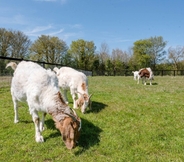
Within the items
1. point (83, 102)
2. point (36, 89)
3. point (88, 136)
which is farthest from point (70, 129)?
point (83, 102)

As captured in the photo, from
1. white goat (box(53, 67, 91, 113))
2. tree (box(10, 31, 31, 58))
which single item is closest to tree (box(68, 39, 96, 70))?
tree (box(10, 31, 31, 58))

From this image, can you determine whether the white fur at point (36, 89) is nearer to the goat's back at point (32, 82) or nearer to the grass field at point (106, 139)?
the goat's back at point (32, 82)

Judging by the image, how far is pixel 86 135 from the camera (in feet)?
13.3

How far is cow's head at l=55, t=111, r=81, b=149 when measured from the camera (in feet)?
10.3

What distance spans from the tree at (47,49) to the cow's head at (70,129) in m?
40.9

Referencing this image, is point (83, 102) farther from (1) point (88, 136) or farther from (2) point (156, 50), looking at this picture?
(2) point (156, 50)

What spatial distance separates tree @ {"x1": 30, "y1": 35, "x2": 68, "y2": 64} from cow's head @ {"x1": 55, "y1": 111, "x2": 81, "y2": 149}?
40.9 m

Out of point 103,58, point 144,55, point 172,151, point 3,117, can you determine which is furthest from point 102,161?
point 103,58

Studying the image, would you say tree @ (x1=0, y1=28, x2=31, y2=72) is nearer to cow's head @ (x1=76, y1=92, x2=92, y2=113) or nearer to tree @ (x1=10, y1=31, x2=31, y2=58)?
tree @ (x1=10, y1=31, x2=31, y2=58)

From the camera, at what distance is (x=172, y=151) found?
11.1ft

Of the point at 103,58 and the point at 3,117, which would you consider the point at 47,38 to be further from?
the point at 3,117

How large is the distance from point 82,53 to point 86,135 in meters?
45.8

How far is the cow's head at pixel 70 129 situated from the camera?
10.3 feet

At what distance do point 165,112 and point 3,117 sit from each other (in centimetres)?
510
